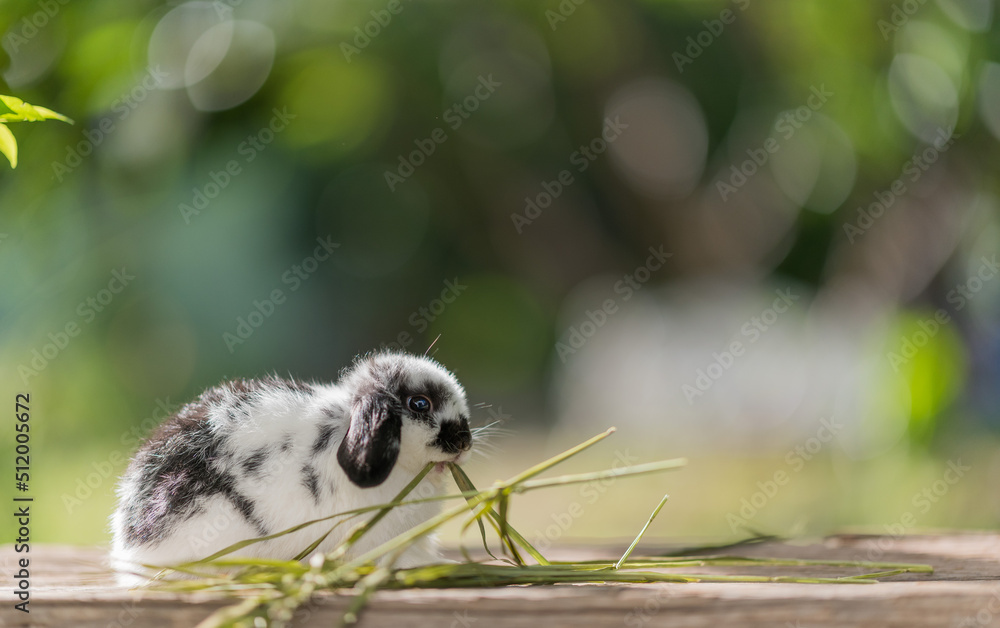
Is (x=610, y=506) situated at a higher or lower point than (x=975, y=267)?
lower

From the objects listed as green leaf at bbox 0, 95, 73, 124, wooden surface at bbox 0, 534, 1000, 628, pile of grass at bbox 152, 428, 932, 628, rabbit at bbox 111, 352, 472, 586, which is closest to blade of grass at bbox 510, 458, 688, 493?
pile of grass at bbox 152, 428, 932, 628

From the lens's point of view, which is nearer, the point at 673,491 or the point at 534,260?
the point at 673,491

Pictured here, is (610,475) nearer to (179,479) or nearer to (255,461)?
(255,461)

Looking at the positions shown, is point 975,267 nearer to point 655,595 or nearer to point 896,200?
point 896,200

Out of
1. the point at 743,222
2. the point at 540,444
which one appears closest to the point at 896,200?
the point at 743,222

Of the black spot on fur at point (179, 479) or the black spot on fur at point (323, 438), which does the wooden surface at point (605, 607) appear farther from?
the black spot on fur at point (323, 438)
